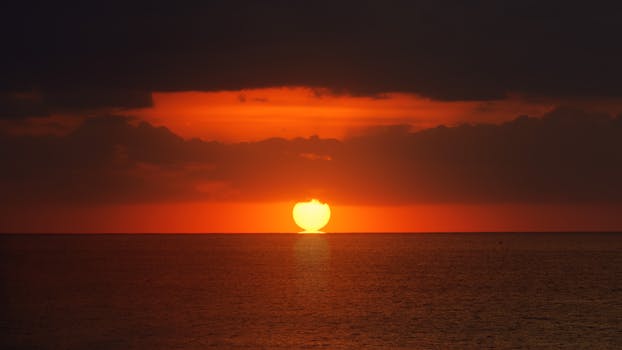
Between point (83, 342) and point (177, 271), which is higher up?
point (177, 271)

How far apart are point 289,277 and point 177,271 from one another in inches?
1032

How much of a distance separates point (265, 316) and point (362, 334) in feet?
47.2

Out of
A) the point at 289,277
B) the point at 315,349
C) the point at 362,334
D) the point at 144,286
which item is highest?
the point at 289,277

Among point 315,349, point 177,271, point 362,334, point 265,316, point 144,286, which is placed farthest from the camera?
point 177,271

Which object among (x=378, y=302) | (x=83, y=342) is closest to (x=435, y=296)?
(x=378, y=302)

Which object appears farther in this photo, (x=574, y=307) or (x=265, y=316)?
(x=574, y=307)

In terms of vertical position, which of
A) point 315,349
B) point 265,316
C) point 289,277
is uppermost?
point 289,277

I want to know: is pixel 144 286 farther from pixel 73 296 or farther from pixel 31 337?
pixel 31 337

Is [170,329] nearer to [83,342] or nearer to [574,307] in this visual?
[83,342]

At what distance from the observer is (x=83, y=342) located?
6312 cm

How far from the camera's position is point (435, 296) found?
345 feet

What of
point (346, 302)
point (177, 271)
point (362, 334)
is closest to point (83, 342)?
point (362, 334)

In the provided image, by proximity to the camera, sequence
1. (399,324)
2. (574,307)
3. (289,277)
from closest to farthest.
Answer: (399,324)
(574,307)
(289,277)

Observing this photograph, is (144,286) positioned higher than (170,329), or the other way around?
(144,286)
